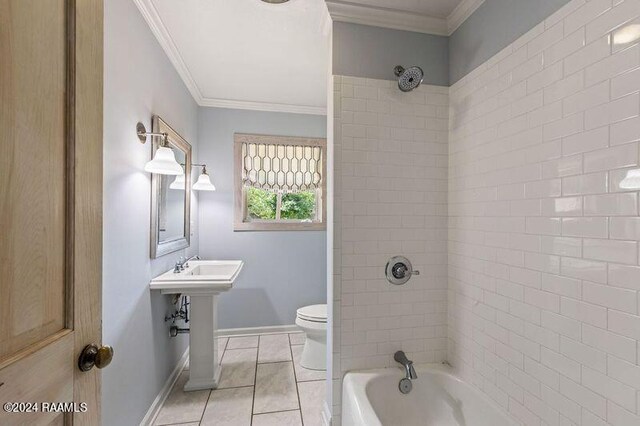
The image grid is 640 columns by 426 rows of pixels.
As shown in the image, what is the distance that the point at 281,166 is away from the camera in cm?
323

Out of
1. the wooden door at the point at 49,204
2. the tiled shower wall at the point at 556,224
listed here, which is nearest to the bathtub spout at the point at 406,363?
the tiled shower wall at the point at 556,224

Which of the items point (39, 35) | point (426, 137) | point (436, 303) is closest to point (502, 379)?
point (436, 303)

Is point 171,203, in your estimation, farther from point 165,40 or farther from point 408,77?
point 408,77

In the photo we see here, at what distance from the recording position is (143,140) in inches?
69.4

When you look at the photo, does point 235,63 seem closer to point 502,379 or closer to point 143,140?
point 143,140

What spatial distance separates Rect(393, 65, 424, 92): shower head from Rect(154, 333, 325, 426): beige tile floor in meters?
2.08

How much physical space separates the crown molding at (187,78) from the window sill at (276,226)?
1249mm

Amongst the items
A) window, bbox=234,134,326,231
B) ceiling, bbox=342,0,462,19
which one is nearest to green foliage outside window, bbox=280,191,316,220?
window, bbox=234,134,326,231

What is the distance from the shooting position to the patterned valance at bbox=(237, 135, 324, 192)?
3.17m

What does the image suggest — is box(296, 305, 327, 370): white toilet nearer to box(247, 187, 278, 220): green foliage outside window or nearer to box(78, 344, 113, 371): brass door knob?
box(247, 187, 278, 220): green foliage outside window

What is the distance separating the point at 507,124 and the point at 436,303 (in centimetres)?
105

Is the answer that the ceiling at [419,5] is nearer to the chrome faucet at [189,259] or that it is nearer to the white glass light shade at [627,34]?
the white glass light shade at [627,34]

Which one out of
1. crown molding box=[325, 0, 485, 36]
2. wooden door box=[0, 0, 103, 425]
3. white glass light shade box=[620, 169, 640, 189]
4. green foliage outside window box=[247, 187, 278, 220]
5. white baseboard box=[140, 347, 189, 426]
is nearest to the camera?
wooden door box=[0, 0, 103, 425]

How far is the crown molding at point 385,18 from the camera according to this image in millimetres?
1604
